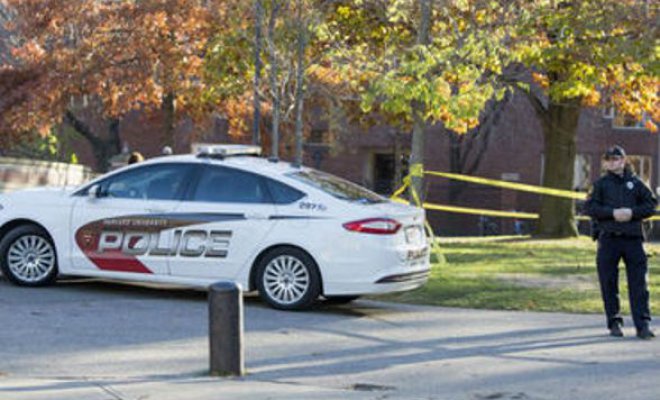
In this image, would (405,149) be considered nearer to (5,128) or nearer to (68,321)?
(5,128)

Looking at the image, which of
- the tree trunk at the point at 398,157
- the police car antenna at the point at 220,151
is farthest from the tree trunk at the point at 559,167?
the tree trunk at the point at 398,157

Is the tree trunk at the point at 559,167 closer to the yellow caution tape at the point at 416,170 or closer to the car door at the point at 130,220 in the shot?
the yellow caution tape at the point at 416,170

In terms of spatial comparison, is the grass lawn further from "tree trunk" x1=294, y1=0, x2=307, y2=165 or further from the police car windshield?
"tree trunk" x1=294, y1=0, x2=307, y2=165

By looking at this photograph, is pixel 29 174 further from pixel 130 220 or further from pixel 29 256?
pixel 130 220

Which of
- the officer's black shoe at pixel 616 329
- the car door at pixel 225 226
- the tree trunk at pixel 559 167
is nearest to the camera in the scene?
the officer's black shoe at pixel 616 329

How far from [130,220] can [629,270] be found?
505 cm

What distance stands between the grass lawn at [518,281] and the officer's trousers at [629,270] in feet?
6.13

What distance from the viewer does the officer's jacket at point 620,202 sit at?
9.62 meters

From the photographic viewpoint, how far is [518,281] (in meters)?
14.2

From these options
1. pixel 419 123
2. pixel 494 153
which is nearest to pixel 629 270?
pixel 419 123

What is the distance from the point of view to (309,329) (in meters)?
10.2

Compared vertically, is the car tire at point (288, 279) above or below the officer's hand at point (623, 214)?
below

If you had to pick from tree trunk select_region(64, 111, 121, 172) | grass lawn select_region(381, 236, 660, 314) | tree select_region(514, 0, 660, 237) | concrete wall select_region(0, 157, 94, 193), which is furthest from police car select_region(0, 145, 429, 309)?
tree trunk select_region(64, 111, 121, 172)

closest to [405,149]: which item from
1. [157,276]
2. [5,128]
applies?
[5,128]
